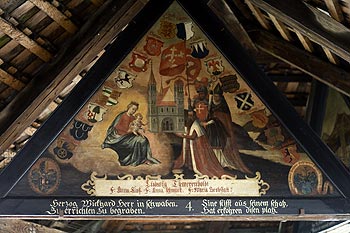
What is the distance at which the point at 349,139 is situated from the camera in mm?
5941

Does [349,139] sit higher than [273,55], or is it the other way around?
[273,55]

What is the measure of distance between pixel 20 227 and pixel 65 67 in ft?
8.54

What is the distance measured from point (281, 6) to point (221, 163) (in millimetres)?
1056

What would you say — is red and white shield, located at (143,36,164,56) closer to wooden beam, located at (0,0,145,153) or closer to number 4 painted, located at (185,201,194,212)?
wooden beam, located at (0,0,145,153)

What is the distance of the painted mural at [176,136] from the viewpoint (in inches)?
180

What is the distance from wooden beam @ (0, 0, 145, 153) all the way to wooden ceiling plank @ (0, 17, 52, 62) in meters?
0.08

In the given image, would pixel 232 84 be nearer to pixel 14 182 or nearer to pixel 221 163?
pixel 221 163

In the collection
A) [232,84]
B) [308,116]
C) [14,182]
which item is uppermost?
[308,116]

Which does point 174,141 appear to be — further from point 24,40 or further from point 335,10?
point 335,10

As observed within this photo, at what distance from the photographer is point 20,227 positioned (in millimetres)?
6926

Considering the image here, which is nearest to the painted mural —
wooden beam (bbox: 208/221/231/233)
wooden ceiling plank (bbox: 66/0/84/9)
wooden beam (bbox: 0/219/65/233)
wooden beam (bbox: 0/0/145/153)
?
wooden beam (bbox: 0/0/145/153)

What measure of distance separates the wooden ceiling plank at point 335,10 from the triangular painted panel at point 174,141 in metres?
0.71

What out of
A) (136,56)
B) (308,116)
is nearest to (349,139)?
(308,116)

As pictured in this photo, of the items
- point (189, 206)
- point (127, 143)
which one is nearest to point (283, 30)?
point (127, 143)
